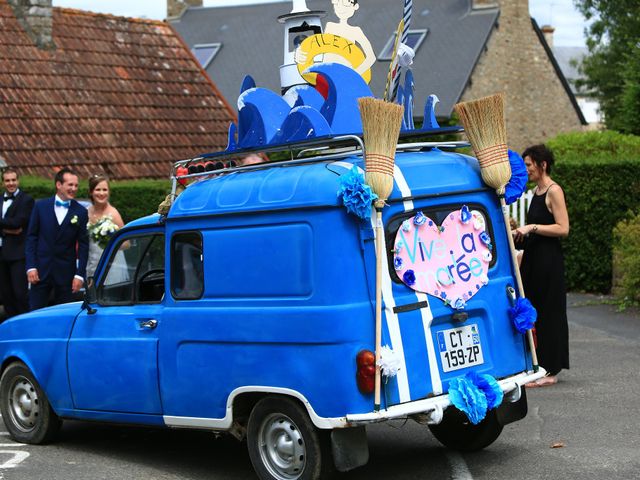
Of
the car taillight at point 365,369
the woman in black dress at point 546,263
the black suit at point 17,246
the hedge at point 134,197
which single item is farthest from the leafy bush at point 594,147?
the car taillight at point 365,369

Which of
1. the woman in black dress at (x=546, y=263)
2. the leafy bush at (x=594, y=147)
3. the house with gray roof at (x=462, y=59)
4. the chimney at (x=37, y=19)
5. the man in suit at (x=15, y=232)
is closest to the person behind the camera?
the woman in black dress at (x=546, y=263)

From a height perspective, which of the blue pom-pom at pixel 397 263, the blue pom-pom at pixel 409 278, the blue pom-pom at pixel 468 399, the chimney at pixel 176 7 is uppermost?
the chimney at pixel 176 7

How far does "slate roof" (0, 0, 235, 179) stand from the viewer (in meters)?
20.9

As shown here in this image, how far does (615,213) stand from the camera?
1688 cm

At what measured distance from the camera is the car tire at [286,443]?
6582 mm

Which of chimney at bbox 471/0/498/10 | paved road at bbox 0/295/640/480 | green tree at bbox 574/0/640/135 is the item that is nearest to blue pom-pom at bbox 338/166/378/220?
paved road at bbox 0/295/640/480

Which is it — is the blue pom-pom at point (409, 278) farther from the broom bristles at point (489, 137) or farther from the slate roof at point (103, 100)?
the slate roof at point (103, 100)

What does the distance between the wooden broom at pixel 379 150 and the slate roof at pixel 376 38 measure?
1183 inches

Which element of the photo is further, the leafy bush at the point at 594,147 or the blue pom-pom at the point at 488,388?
the leafy bush at the point at 594,147

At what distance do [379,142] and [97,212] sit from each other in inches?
211

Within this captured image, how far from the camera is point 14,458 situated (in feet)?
26.6

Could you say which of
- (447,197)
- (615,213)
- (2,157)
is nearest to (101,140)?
(2,157)

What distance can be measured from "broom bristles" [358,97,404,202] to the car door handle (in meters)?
1.92

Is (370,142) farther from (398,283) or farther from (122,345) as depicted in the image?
(122,345)
